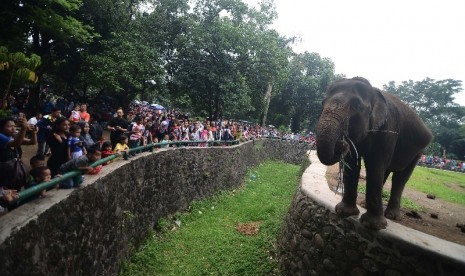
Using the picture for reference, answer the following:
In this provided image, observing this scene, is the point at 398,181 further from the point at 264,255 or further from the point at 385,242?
the point at 264,255

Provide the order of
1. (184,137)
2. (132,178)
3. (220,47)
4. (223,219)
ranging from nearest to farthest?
(132,178), (223,219), (184,137), (220,47)

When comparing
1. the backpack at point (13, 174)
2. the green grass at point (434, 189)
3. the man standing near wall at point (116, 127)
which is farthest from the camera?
the green grass at point (434, 189)

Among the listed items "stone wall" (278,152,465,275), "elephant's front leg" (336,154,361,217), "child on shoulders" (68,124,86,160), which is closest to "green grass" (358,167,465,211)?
"stone wall" (278,152,465,275)

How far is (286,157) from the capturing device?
3019 centimetres

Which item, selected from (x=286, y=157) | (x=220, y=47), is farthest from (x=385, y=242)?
(x=286, y=157)

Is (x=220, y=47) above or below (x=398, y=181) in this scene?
above

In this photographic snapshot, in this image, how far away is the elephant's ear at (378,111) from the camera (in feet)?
15.2

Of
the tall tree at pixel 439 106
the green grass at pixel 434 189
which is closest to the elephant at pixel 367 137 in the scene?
the green grass at pixel 434 189

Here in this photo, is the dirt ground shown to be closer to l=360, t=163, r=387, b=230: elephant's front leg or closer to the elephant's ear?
l=360, t=163, r=387, b=230: elephant's front leg

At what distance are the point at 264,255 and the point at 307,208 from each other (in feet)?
6.53

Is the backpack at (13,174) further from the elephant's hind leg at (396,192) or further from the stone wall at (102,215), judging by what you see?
the elephant's hind leg at (396,192)

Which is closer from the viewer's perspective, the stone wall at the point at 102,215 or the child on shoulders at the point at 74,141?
the stone wall at the point at 102,215

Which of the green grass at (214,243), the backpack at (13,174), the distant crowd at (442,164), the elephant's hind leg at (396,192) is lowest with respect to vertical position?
the distant crowd at (442,164)

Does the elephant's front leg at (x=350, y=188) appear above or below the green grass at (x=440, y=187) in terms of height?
above
